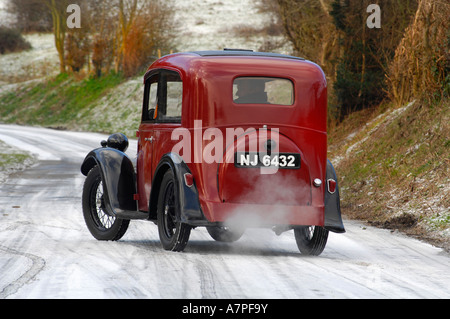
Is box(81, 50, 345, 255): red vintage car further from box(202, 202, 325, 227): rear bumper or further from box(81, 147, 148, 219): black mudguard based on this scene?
box(81, 147, 148, 219): black mudguard

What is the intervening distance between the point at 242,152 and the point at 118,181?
6.92ft

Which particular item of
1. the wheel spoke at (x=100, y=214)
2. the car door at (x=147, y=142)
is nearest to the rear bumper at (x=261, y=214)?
the car door at (x=147, y=142)

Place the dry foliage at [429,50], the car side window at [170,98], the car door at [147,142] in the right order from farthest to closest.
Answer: the dry foliage at [429,50], the car door at [147,142], the car side window at [170,98]

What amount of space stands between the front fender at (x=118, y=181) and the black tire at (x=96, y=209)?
1.08 ft

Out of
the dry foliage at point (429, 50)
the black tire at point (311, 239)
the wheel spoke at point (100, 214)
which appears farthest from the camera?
the dry foliage at point (429, 50)

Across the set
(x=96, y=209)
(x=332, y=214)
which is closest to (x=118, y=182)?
(x=96, y=209)

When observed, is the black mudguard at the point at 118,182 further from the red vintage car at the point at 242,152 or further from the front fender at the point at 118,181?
the red vintage car at the point at 242,152

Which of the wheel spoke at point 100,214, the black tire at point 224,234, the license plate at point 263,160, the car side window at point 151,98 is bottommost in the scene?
the black tire at point 224,234

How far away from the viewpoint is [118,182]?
9.30m

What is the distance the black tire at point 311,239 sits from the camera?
27.7 ft

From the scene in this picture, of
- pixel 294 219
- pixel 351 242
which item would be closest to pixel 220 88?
pixel 294 219

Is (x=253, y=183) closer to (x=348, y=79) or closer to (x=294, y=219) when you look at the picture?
(x=294, y=219)

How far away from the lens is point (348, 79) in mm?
20578

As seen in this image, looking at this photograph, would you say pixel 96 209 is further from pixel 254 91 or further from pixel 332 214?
pixel 332 214
